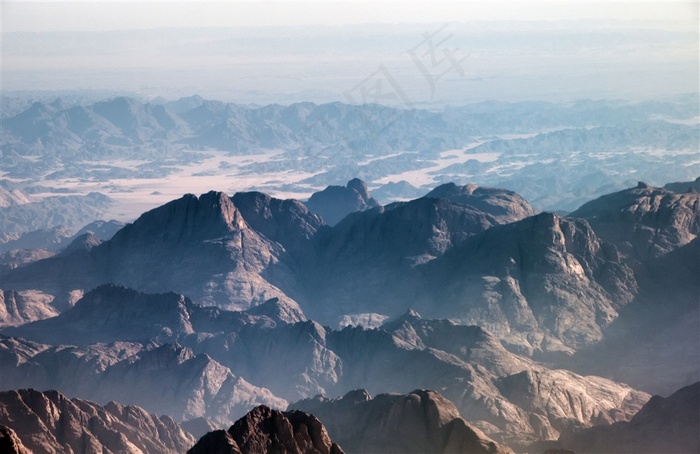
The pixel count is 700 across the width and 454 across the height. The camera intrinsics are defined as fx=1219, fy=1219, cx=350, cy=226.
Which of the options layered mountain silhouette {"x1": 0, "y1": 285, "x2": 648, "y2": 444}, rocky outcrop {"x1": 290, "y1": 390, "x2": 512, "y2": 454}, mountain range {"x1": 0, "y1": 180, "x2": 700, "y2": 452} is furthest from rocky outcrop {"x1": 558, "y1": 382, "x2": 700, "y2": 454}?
rocky outcrop {"x1": 290, "y1": 390, "x2": 512, "y2": 454}

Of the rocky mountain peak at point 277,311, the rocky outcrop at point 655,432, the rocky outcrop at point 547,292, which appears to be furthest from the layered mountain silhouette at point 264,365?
the rocky outcrop at point 655,432

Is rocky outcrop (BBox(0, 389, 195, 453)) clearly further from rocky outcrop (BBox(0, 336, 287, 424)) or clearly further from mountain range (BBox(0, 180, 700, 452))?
rocky outcrop (BBox(0, 336, 287, 424))

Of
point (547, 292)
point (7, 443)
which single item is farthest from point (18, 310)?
point (7, 443)

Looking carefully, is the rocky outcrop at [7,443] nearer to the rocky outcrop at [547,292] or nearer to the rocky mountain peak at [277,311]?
the rocky outcrop at [547,292]

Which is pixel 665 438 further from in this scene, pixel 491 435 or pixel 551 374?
pixel 551 374

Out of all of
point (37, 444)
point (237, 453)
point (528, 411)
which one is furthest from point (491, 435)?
point (237, 453)
